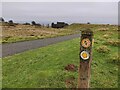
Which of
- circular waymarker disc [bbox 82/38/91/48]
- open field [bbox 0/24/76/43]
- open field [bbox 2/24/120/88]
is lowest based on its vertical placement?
open field [bbox 2/24/120/88]

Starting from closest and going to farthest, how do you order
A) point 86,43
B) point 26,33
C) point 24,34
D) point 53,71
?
point 86,43, point 53,71, point 24,34, point 26,33

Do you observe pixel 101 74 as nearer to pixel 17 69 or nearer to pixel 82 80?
pixel 17 69

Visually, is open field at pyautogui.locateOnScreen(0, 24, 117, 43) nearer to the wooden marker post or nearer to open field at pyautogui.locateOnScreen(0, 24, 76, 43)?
A: open field at pyautogui.locateOnScreen(0, 24, 76, 43)

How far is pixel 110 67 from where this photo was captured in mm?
14242

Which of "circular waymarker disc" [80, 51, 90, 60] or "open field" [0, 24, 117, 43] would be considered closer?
"circular waymarker disc" [80, 51, 90, 60]

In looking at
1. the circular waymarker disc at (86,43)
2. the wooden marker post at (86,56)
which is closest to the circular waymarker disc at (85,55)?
the wooden marker post at (86,56)

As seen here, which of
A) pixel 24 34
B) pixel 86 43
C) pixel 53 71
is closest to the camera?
pixel 86 43

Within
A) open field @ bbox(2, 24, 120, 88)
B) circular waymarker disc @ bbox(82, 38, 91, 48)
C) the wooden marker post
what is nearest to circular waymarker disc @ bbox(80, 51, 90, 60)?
the wooden marker post

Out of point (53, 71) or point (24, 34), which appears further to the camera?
point (24, 34)

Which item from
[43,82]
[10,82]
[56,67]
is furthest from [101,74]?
[10,82]

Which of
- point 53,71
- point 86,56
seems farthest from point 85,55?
point 53,71

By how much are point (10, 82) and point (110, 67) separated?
17.4 feet

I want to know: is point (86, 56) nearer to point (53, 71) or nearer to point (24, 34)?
point (53, 71)

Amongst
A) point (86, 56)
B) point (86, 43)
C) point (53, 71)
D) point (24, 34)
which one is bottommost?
point (53, 71)
